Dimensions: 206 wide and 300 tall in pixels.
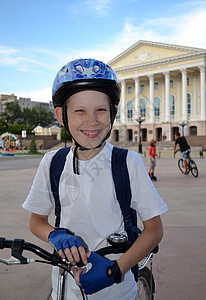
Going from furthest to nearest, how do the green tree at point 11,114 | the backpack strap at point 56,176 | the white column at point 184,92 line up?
1. the green tree at point 11,114
2. the white column at point 184,92
3. the backpack strap at point 56,176

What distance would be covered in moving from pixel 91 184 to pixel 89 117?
325mm

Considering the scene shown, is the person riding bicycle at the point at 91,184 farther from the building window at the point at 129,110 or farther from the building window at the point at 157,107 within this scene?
the building window at the point at 129,110

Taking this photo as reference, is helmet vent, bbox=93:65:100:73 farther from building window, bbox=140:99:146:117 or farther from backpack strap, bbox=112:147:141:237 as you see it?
building window, bbox=140:99:146:117

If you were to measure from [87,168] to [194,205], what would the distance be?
5476mm

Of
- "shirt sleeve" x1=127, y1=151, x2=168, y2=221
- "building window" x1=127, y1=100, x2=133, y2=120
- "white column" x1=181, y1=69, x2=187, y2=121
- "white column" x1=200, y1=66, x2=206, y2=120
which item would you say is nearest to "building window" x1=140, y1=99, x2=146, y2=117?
"building window" x1=127, y1=100, x2=133, y2=120

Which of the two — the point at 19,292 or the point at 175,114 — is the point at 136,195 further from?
the point at 175,114

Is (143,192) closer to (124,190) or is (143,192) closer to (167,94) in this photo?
(124,190)

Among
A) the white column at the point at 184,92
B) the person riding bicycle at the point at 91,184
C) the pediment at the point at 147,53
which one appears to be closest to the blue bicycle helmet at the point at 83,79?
the person riding bicycle at the point at 91,184

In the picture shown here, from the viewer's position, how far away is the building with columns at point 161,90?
2008 inches

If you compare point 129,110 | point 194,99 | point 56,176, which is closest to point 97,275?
point 56,176

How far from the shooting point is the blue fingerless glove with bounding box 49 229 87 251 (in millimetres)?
1107

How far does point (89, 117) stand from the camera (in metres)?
1.42

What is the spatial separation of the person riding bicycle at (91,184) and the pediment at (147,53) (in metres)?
53.1

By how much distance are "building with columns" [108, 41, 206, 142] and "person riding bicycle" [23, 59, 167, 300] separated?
49096 mm
